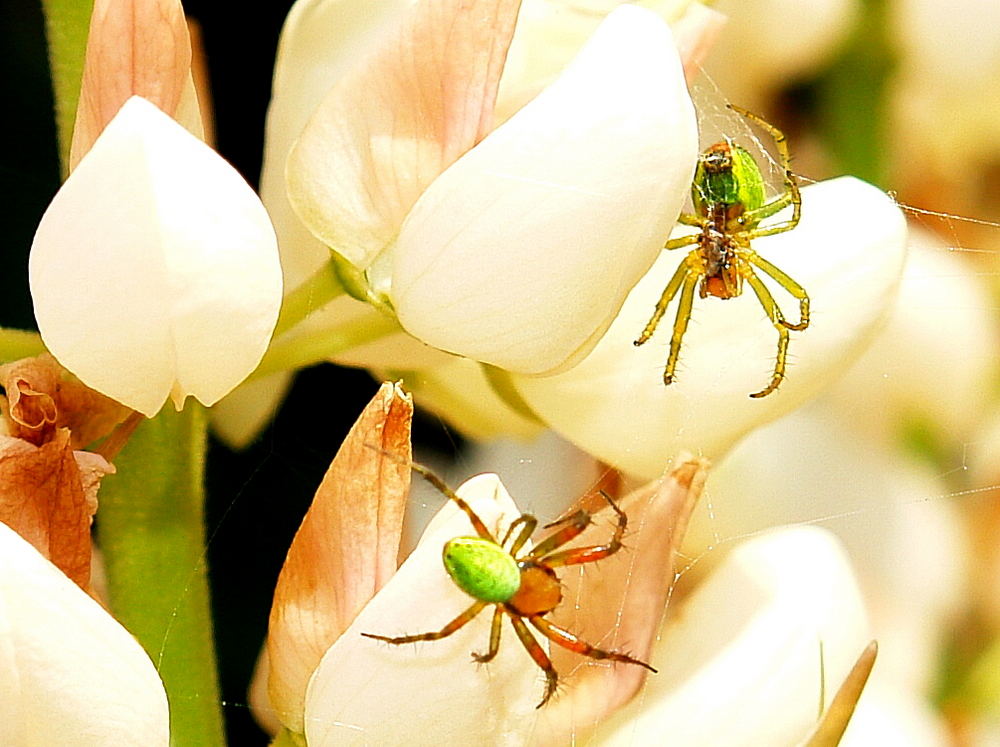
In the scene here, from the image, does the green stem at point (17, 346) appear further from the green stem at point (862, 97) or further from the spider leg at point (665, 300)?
the green stem at point (862, 97)

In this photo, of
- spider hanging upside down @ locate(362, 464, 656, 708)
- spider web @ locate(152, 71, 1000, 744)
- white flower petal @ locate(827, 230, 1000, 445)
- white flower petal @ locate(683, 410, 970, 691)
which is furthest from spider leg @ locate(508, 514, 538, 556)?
white flower petal @ locate(827, 230, 1000, 445)

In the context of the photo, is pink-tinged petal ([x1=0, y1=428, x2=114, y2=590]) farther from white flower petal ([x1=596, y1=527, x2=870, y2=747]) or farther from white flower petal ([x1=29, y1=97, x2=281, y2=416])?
white flower petal ([x1=596, y1=527, x2=870, y2=747])

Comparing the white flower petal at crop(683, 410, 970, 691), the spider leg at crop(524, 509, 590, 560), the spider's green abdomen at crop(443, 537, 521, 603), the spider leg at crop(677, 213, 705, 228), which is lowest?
the white flower petal at crop(683, 410, 970, 691)

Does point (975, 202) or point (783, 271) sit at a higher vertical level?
point (783, 271)

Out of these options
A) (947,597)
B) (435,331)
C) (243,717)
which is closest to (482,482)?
(435,331)

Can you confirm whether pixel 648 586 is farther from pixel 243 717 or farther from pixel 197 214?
pixel 243 717
